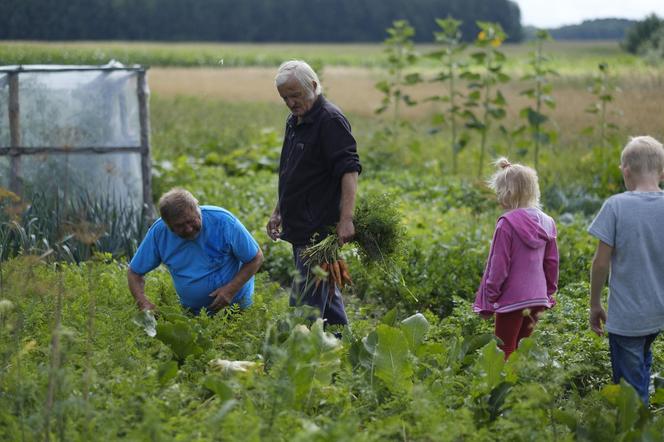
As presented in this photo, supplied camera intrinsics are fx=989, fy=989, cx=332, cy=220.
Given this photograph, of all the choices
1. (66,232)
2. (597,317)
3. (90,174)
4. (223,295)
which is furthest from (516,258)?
(90,174)

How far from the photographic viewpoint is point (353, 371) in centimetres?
436

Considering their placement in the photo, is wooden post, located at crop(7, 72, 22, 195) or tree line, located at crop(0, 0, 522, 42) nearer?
wooden post, located at crop(7, 72, 22, 195)

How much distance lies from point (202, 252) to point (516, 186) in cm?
160

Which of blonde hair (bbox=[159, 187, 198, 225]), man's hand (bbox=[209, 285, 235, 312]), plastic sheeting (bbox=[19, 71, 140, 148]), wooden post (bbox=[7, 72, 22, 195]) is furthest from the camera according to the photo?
plastic sheeting (bbox=[19, 71, 140, 148])

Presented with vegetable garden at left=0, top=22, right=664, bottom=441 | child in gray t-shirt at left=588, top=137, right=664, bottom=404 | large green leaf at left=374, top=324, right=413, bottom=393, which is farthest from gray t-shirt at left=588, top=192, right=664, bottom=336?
large green leaf at left=374, top=324, right=413, bottom=393

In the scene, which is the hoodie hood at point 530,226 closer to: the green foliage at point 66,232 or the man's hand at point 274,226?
the man's hand at point 274,226

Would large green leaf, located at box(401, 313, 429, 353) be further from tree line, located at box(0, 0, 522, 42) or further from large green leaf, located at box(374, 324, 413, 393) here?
tree line, located at box(0, 0, 522, 42)

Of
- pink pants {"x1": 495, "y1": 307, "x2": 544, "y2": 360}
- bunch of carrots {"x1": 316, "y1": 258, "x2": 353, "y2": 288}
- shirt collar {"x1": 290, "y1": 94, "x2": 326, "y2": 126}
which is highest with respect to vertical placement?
shirt collar {"x1": 290, "y1": 94, "x2": 326, "y2": 126}

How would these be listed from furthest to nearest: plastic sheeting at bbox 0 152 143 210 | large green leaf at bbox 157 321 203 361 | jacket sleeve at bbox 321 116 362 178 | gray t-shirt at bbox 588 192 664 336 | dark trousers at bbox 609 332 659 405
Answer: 1. plastic sheeting at bbox 0 152 143 210
2. jacket sleeve at bbox 321 116 362 178
3. large green leaf at bbox 157 321 203 361
4. dark trousers at bbox 609 332 659 405
5. gray t-shirt at bbox 588 192 664 336

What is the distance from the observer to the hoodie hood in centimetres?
468

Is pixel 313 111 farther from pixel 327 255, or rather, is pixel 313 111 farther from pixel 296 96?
pixel 327 255

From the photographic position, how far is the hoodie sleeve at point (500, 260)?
4688 mm

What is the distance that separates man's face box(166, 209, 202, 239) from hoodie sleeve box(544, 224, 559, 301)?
1714mm

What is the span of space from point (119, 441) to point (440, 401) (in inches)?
50.1
